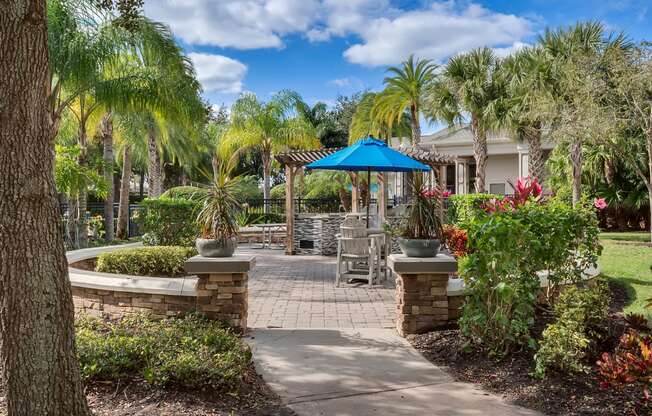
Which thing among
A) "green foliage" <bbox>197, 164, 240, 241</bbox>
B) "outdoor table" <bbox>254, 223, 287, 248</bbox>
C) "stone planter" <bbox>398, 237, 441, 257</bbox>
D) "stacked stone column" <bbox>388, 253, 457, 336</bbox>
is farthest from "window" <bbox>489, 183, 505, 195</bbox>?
"green foliage" <bbox>197, 164, 240, 241</bbox>

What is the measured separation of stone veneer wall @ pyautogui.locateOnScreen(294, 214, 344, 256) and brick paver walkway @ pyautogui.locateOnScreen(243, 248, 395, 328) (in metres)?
2.40

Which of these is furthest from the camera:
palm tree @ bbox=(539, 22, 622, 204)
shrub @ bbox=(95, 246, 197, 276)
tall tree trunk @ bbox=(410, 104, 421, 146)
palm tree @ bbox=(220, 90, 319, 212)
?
palm tree @ bbox=(220, 90, 319, 212)

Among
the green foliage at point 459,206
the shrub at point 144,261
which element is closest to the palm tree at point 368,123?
the green foliage at point 459,206

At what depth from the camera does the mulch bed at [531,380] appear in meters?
3.72

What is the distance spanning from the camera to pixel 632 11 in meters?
14.4

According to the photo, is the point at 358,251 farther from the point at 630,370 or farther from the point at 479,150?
the point at 479,150

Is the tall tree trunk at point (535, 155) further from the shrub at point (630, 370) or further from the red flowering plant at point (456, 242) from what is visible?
the shrub at point (630, 370)

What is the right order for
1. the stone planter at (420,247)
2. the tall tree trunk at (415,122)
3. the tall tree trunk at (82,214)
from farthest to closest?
the tall tree trunk at (415,122) < the tall tree trunk at (82,214) < the stone planter at (420,247)

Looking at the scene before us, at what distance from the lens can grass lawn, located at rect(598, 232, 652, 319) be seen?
25.6 ft

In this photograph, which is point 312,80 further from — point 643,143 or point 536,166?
point 643,143

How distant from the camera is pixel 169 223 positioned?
11445mm

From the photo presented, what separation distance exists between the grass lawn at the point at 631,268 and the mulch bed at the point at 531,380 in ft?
5.80

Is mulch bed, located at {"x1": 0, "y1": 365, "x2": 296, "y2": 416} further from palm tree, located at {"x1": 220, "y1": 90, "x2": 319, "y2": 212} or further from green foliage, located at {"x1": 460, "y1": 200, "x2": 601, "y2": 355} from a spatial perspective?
palm tree, located at {"x1": 220, "y1": 90, "x2": 319, "y2": 212}

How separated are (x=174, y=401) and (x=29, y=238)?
1.52 meters
